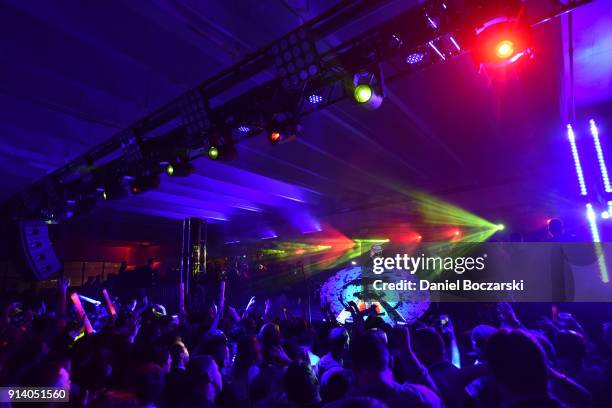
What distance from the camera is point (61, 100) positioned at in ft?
13.4

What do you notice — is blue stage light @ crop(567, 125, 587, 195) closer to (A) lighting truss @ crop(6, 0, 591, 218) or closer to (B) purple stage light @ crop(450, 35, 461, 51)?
(A) lighting truss @ crop(6, 0, 591, 218)

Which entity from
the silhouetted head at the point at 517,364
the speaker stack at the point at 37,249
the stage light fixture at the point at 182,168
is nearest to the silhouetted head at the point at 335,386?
A: the silhouetted head at the point at 517,364

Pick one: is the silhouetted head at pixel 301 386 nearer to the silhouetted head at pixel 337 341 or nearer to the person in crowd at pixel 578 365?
the silhouetted head at pixel 337 341

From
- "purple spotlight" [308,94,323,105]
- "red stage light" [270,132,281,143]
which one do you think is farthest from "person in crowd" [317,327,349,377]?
"purple spotlight" [308,94,323,105]

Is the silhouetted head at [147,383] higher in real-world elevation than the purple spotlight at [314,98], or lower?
lower

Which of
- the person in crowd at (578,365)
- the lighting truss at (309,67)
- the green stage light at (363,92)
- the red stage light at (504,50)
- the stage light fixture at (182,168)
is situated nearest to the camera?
the person in crowd at (578,365)

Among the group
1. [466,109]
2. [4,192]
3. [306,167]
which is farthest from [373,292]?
[4,192]

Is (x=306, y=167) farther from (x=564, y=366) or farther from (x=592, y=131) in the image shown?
(x=564, y=366)

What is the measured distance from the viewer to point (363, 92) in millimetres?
2980

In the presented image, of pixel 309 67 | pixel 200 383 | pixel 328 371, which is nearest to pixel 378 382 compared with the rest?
pixel 328 371

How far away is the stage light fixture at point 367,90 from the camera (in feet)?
9.75

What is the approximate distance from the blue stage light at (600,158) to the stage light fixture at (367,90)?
377 centimetres

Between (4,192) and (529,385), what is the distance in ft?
31.6

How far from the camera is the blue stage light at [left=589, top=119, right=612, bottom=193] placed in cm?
471
